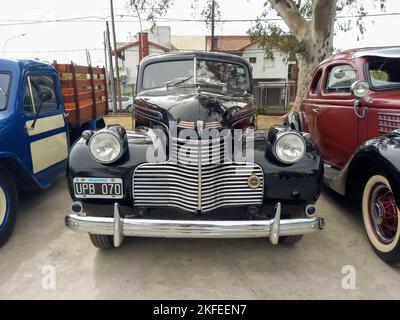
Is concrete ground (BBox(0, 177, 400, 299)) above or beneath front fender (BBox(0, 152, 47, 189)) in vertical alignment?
beneath

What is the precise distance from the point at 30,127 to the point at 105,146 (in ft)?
5.12

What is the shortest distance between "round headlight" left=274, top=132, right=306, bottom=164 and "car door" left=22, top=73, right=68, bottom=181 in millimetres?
2656

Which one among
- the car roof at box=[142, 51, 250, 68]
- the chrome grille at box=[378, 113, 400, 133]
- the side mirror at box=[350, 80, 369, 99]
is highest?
the car roof at box=[142, 51, 250, 68]

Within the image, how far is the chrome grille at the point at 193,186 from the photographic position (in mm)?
2539

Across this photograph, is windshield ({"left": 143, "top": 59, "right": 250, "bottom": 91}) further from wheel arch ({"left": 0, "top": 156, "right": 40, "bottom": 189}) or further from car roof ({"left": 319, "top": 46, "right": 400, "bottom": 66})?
wheel arch ({"left": 0, "top": 156, "right": 40, "bottom": 189})

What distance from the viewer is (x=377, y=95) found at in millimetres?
3420

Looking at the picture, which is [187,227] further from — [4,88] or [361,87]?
[4,88]

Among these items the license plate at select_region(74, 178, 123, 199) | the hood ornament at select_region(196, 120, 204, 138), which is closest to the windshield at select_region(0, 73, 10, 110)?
the license plate at select_region(74, 178, 123, 199)

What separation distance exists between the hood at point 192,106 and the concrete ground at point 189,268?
3.91ft

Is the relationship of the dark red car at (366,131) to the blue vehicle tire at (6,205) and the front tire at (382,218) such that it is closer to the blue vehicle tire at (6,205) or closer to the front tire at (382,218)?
the front tire at (382,218)

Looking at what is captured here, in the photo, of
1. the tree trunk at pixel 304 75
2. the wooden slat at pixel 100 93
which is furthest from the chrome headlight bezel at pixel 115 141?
the tree trunk at pixel 304 75

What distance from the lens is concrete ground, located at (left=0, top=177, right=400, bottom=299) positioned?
248 centimetres

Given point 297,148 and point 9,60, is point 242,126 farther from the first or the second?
point 9,60
